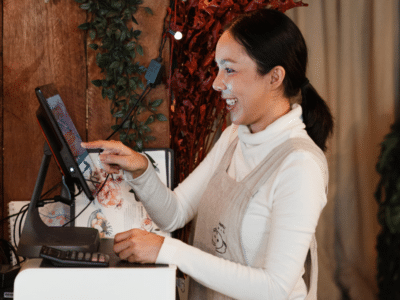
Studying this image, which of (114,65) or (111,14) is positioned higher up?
(111,14)

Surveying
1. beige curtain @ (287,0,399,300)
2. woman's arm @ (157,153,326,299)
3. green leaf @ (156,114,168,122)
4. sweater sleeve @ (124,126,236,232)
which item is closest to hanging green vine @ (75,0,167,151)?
green leaf @ (156,114,168,122)

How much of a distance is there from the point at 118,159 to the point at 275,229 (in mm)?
494

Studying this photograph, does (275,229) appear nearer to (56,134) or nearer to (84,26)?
(56,134)

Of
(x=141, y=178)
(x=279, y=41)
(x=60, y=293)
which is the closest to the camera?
(x=60, y=293)

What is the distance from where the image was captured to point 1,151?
148 centimetres

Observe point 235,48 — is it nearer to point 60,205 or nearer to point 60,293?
point 60,293

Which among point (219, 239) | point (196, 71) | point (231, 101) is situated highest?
point (196, 71)

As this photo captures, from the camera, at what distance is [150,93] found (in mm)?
1455

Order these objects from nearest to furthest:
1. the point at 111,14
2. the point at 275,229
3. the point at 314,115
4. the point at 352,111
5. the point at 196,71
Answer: the point at 275,229 < the point at 314,115 < the point at 111,14 < the point at 196,71 < the point at 352,111

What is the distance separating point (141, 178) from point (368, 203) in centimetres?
154

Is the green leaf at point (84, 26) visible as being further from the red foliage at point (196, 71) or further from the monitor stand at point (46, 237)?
the monitor stand at point (46, 237)

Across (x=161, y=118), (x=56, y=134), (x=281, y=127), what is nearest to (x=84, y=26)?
(x=161, y=118)

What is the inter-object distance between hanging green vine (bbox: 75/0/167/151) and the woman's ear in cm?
51

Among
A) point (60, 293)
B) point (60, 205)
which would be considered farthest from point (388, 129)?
point (60, 293)
